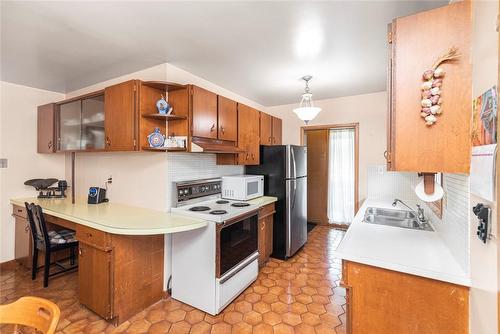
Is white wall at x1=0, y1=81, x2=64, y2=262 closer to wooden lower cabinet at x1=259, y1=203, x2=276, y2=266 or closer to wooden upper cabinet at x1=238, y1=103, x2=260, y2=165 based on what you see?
wooden upper cabinet at x1=238, y1=103, x2=260, y2=165

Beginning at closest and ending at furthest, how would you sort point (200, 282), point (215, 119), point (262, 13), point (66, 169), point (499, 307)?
point (499, 307)
point (262, 13)
point (200, 282)
point (215, 119)
point (66, 169)

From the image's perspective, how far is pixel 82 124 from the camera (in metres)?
2.44

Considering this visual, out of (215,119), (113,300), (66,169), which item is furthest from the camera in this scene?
(66,169)

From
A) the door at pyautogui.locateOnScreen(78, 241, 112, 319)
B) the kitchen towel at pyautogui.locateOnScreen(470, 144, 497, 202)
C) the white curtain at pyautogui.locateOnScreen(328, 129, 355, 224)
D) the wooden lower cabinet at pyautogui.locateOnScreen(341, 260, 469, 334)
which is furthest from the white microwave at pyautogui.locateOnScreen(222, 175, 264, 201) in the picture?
the white curtain at pyautogui.locateOnScreen(328, 129, 355, 224)

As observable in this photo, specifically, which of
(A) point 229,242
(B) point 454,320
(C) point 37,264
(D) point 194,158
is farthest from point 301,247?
(C) point 37,264

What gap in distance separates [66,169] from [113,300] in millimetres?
2406

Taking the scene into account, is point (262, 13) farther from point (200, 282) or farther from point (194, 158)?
point (200, 282)

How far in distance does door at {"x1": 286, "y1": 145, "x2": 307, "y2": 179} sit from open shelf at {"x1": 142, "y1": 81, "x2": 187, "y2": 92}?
4.98 ft

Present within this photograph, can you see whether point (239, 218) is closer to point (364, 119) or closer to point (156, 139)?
point (156, 139)

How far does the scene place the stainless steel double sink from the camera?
2.08 metres

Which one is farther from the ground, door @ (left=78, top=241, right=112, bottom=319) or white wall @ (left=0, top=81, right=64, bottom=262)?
white wall @ (left=0, top=81, right=64, bottom=262)

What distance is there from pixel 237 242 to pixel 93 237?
122 centimetres

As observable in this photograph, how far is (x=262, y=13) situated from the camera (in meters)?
1.53

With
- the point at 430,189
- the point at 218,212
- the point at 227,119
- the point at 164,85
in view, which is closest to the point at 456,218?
the point at 430,189
